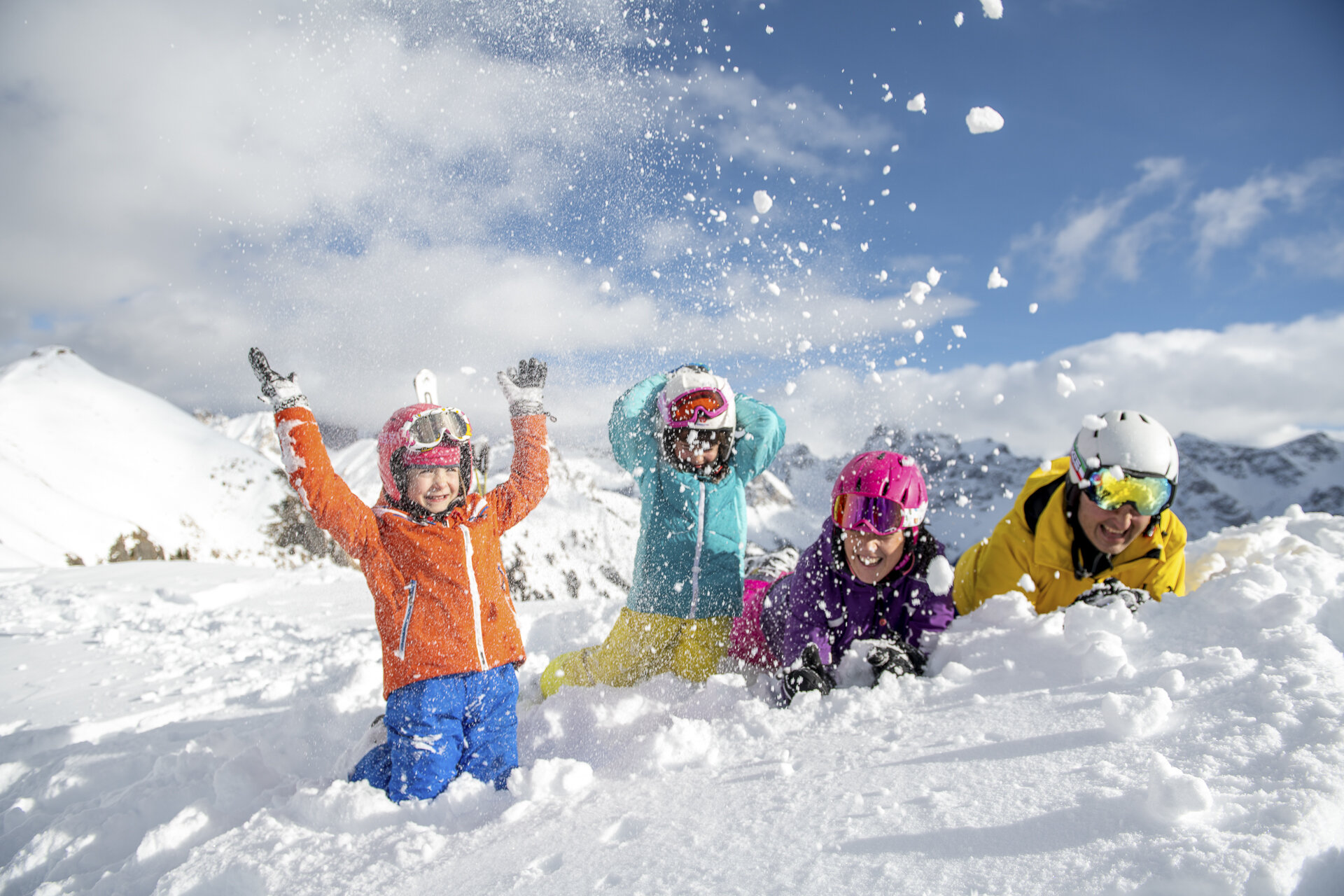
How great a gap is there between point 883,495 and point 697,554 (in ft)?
4.08

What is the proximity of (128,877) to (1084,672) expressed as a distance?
12.0ft

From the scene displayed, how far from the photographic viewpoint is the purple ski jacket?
3381mm

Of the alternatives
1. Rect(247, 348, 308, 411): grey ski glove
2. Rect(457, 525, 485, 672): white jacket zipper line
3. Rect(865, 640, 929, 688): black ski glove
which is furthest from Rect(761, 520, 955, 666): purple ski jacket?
Rect(247, 348, 308, 411): grey ski glove

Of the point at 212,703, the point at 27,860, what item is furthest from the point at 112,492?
the point at 27,860

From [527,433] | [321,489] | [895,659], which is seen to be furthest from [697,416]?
[321,489]

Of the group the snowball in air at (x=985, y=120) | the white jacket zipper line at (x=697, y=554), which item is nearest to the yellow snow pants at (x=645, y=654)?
the white jacket zipper line at (x=697, y=554)

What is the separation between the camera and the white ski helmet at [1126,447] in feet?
11.1

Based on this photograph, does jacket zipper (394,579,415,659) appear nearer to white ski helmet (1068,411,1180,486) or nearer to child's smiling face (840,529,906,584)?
child's smiling face (840,529,906,584)

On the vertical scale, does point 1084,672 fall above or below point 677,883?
above

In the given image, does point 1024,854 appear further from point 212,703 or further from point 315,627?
point 315,627

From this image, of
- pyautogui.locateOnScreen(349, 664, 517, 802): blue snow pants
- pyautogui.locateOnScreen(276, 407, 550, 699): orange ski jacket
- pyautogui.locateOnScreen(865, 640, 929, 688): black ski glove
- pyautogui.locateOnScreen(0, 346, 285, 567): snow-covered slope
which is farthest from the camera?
pyautogui.locateOnScreen(0, 346, 285, 567): snow-covered slope

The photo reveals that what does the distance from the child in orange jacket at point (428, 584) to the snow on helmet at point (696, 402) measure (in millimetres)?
1180

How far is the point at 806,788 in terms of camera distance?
2080 millimetres

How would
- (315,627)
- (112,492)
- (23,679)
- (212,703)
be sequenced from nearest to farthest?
(212,703)
(23,679)
(315,627)
(112,492)
